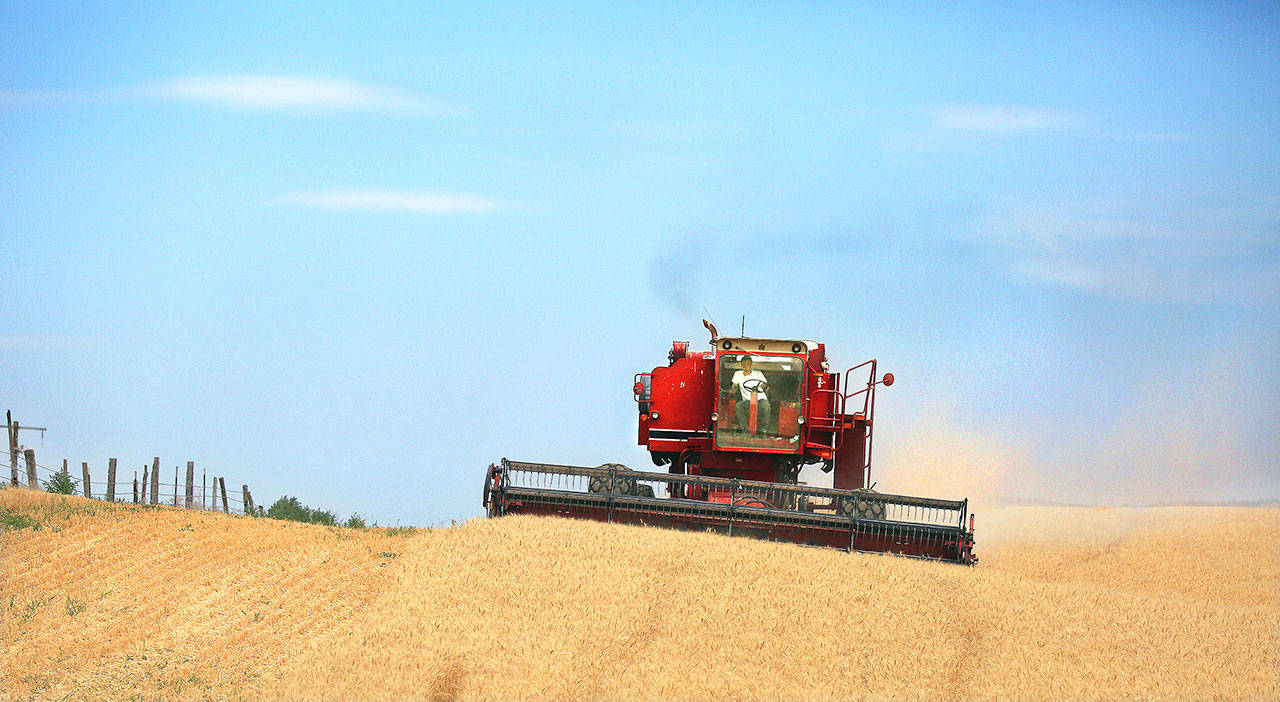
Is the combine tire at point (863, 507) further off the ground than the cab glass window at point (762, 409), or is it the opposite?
the cab glass window at point (762, 409)

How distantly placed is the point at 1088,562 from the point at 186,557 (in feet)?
47.6

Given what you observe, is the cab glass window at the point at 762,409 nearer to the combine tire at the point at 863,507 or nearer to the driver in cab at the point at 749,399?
the driver in cab at the point at 749,399

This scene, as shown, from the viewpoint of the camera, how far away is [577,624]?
10.9m

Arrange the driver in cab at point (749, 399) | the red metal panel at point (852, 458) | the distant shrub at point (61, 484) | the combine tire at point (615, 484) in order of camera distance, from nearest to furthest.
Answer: the combine tire at point (615, 484)
the driver in cab at point (749, 399)
the red metal panel at point (852, 458)
the distant shrub at point (61, 484)

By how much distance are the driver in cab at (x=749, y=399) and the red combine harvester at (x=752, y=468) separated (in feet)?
0.04

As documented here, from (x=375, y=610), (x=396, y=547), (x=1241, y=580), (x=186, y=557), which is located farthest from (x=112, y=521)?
(x=1241, y=580)

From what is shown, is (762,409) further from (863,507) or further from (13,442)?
(13,442)

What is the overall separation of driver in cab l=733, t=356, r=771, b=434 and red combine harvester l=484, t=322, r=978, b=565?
13 mm

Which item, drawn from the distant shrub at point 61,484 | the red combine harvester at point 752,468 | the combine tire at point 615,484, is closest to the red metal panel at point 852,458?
the red combine harvester at point 752,468

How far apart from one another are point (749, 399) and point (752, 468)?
101 centimetres

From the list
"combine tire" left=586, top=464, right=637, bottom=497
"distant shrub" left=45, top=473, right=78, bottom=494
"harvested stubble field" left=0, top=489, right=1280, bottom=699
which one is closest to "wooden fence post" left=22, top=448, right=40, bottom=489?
"distant shrub" left=45, top=473, right=78, bottom=494

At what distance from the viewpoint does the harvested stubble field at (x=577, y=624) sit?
10.2 m

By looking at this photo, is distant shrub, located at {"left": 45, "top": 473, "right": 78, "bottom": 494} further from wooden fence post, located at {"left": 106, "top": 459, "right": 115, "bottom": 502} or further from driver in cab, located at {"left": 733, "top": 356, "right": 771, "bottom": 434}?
driver in cab, located at {"left": 733, "top": 356, "right": 771, "bottom": 434}

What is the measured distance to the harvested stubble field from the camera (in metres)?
10.2
